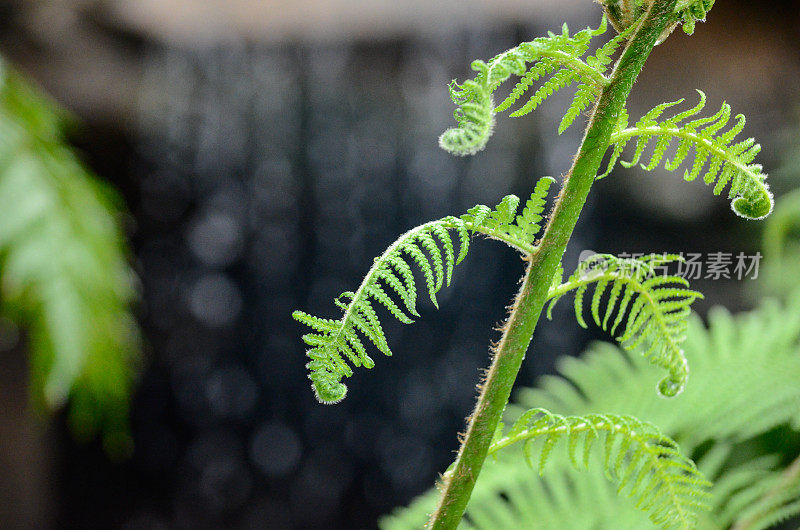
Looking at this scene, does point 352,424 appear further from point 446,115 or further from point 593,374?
point 593,374

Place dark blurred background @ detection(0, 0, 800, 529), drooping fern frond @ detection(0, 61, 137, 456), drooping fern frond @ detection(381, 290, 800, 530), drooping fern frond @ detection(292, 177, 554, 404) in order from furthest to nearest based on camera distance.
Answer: dark blurred background @ detection(0, 0, 800, 529), drooping fern frond @ detection(381, 290, 800, 530), drooping fern frond @ detection(292, 177, 554, 404), drooping fern frond @ detection(0, 61, 137, 456)

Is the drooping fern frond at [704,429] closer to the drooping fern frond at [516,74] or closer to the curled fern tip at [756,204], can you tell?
the curled fern tip at [756,204]

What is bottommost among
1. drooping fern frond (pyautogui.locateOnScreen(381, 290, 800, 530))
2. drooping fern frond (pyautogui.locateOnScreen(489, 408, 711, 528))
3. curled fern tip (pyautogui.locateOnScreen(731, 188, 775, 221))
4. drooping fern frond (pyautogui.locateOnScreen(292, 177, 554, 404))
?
drooping fern frond (pyautogui.locateOnScreen(381, 290, 800, 530))

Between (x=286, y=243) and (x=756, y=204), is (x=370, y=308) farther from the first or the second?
(x=286, y=243)

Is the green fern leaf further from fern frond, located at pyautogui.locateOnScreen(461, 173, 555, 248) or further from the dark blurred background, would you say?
the dark blurred background

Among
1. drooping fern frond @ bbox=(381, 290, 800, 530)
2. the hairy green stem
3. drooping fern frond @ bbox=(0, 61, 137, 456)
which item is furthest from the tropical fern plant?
drooping fern frond @ bbox=(381, 290, 800, 530)

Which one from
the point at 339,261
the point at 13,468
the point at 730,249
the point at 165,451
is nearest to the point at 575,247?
the point at 730,249

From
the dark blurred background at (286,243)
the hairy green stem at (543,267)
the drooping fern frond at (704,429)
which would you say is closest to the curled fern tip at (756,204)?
the hairy green stem at (543,267)
